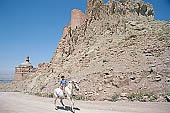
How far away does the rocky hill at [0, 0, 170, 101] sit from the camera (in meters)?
13.4

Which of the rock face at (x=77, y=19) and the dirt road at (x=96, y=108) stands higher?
the rock face at (x=77, y=19)

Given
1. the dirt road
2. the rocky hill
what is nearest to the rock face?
the rocky hill

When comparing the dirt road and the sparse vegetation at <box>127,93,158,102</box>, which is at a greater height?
the sparse vegetation at <box>127,93,158,102</box>

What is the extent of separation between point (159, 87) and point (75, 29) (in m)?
17.6

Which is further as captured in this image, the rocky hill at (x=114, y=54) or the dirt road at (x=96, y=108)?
the rocky hill at (x=114, y=54)

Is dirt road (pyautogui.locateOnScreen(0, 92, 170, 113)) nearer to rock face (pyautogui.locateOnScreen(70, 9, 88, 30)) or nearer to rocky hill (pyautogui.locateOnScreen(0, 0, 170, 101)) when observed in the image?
rocky hill (pyautogui.locateOnScreen(0, 0, 170, 101))

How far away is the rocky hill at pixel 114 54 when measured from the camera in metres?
13.4

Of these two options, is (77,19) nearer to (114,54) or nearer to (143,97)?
(114,54)

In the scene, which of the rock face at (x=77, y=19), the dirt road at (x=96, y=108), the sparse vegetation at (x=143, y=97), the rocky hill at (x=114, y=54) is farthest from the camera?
the rock face at (x=77, y=19)

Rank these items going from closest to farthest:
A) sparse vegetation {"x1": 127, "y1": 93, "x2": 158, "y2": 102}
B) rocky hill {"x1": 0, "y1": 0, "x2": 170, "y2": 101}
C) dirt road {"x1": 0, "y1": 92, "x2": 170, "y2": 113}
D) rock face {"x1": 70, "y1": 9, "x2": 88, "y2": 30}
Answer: dirt road {"x1": 0, "y1": 92, "x2": 170, "y2": 113}, sparse vegetation {"x1": 127, "y1": 93, "x2": 158, "y2": 102}, rocky hill {"x1": 0, "y1": 0, "x2": 170, "y2": 101}, rock face {"x1": 70, "y1": 9, "x2": 88, "y2": 30}

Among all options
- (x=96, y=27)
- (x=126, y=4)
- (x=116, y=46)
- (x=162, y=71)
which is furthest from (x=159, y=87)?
(x=126, y=4)

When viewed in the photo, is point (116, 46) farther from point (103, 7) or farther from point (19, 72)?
point (19, 72)

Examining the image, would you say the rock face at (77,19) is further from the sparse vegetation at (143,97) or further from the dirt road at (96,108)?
the dirt road at (96,108)

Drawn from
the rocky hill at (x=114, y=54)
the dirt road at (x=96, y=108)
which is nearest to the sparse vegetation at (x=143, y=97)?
the rocky hill at (x=114, y=54)
